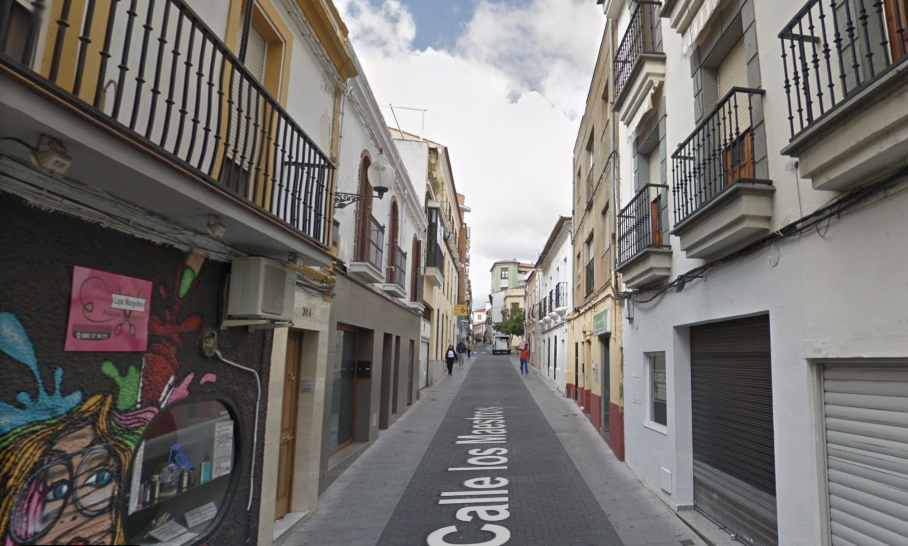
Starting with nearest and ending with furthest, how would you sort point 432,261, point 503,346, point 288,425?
point 288,425 < point 432,261 < point 503,346

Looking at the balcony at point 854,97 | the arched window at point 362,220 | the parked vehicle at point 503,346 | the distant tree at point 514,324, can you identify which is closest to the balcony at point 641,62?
the balcony at point 854,97

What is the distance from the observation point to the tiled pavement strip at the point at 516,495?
528 cm

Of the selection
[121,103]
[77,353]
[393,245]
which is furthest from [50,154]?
[393,245]

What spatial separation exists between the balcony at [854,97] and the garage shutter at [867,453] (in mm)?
1288

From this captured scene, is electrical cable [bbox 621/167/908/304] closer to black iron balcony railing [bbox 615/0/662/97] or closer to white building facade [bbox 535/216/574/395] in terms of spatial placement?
black iron balcony railing [bbox 615/0/662/97]

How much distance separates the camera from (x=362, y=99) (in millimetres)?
7789

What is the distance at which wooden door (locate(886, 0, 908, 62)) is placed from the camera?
2.75 m

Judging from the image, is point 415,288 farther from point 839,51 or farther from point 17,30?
point 17,30

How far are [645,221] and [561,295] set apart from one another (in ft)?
39.5

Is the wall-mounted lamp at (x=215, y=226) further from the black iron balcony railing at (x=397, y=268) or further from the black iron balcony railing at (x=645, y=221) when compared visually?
the black iron balcony railing at (x=397, y=268)

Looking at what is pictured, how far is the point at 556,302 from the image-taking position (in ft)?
66.2

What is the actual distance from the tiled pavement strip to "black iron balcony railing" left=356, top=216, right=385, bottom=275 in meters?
3.47

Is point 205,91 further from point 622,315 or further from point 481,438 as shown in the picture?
point 481,438

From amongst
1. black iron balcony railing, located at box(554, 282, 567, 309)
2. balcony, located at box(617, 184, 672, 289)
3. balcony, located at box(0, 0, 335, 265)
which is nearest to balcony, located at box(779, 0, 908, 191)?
balcony, located at box(617, 184, 672, 289)
